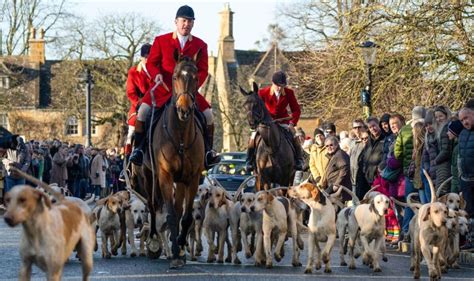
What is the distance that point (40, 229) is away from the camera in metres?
9.52

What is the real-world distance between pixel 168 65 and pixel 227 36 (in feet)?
248

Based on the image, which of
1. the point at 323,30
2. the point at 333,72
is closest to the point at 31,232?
the point at 333,72

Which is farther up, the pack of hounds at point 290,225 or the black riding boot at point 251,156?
the black riding boot at point 251,156

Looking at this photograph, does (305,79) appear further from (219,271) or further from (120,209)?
(219,271)

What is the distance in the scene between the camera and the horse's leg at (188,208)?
14.7 m

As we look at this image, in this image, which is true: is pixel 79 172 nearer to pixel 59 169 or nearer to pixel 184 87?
pixel 59 169

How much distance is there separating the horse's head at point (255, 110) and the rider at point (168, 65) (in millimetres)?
2358

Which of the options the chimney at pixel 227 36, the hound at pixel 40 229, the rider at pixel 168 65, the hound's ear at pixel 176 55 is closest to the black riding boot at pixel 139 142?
the rider at pixel 168 65

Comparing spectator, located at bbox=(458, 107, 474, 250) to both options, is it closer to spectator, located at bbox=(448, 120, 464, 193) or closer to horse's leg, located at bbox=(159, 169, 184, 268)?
spectator, located at bbox=(448, 120, 464, 193)

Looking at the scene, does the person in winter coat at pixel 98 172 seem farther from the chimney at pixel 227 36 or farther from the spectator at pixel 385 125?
the chimney at pixel 227 36

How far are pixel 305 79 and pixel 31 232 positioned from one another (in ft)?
86.4

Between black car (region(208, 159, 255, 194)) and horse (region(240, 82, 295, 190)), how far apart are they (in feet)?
46.4

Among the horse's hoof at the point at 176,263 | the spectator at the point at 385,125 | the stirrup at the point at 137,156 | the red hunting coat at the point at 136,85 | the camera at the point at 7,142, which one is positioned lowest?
the horse's hoof at the point at 176,263

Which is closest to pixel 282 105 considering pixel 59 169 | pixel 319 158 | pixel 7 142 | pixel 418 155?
pixel 418 155
